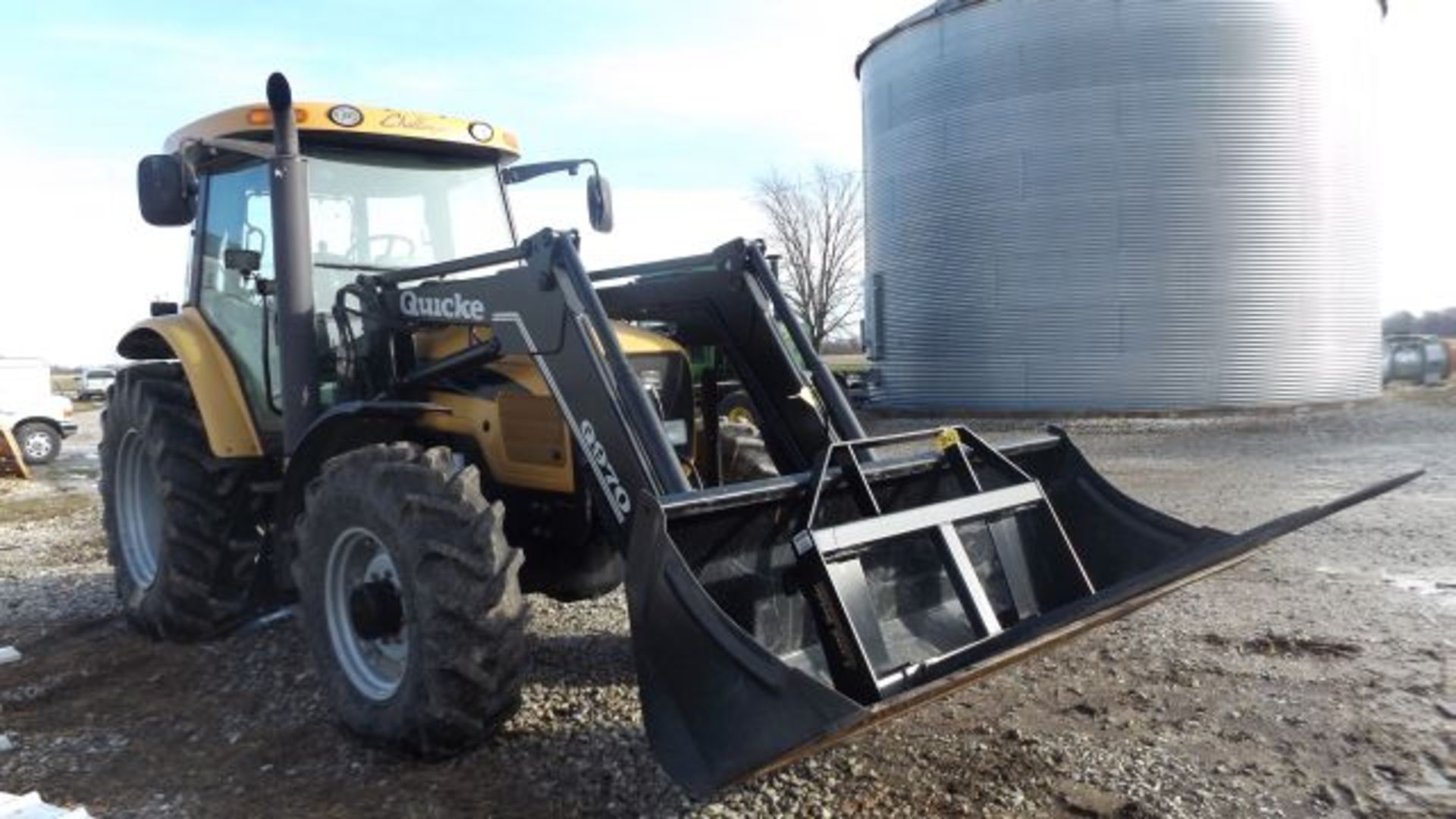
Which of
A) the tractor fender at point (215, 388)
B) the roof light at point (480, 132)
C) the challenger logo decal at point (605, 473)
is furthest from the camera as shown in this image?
the roof light at point (480, 132)

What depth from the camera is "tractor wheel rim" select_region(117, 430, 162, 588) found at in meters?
6.29

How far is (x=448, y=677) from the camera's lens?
12.3 ft

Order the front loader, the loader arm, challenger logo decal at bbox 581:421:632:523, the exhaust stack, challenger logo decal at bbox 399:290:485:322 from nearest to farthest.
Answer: the loader arm, the front loader, challenger logo decal at bbox 581:421:632:523, challenger logo decal at bbox 399:290:485:322, the exhaust stack

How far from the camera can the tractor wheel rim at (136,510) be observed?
6289mm

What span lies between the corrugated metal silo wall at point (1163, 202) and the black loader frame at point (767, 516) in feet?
50.9

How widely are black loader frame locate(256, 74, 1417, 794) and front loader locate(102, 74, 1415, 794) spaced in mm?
13

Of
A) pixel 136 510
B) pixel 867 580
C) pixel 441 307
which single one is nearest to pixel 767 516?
pixel 867 580

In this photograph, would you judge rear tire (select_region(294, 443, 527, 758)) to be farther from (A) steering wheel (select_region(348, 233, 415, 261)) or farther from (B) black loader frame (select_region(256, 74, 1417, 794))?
(A) steering wheel (select_region(348, 233, 415, 261))

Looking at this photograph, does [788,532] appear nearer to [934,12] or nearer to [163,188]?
[163,188]

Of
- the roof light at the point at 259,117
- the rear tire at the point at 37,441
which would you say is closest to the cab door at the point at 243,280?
the roof light at the point at 259,117

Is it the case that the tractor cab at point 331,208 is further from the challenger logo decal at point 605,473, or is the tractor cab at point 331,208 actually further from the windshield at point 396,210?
the challenger logo decal at point 605,473

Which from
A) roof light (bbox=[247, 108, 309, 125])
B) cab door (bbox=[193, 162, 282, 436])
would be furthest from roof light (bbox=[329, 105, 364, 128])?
cab door (bbox=[193, 162, 282, 436])

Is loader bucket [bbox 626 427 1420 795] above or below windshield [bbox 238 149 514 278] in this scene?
below

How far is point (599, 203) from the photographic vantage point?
18.7ft
